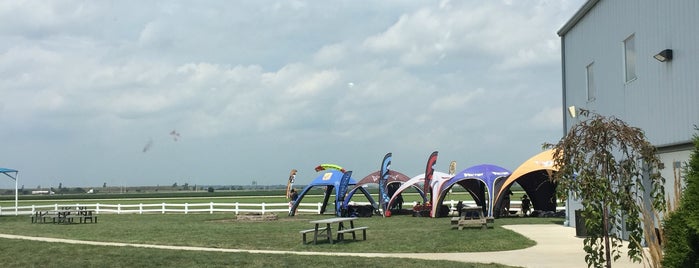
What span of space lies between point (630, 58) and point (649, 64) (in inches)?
61.0

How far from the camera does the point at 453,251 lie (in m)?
15.1

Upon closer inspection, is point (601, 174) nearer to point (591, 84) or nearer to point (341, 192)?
point (591, 84)

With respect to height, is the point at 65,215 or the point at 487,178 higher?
the point at 487,178

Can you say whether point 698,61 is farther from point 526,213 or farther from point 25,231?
point 25,231

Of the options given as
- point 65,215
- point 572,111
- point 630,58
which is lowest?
point 65,215

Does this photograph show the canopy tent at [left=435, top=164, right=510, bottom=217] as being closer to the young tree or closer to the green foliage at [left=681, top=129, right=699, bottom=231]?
the young tree

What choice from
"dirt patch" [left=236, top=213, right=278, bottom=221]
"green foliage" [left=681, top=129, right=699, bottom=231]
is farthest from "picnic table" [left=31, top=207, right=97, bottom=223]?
"green foliage" [left=681, top=129, right=699, bottom=231]

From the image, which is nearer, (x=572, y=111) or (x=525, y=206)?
(x=572, y=111)

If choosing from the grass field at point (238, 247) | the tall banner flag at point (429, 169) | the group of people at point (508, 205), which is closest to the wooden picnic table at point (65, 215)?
the grass field at point (238, 247)

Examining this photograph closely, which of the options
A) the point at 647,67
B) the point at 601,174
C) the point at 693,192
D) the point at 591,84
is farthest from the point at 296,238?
the point at 693,192

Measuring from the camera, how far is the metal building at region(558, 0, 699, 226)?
13.5 m

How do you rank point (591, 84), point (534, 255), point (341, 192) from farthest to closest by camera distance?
point (341, 192)
point (591, 84)
point (534, 255)

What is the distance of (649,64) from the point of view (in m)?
15.2

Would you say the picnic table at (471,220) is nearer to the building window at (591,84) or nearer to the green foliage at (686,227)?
the building window at (591,84)
